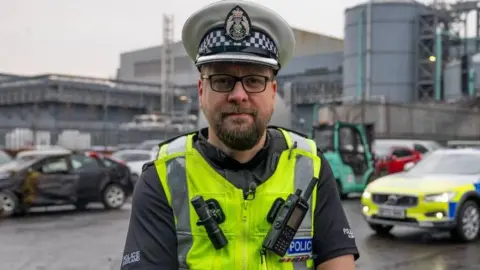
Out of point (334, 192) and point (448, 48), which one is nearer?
point (334, 192)

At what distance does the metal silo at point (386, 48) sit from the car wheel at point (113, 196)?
27.5 m

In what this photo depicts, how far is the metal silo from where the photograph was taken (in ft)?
130

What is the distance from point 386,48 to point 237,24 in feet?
Answer: 129

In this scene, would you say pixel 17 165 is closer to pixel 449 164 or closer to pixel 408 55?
pixel 449 164

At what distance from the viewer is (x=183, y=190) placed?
199 centimetres

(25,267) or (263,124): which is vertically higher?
(263,124)

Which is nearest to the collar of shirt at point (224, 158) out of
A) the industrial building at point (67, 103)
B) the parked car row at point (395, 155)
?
the parked car row at point (395, 155)

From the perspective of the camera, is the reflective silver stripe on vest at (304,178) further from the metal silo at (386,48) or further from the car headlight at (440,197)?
the metal silo at (386,48)

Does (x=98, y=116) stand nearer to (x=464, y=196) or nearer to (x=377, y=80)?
(x=377, y=80)

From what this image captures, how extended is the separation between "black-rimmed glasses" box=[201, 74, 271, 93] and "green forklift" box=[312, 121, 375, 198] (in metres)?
14.5

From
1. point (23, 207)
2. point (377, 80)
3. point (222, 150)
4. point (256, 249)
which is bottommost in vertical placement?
point (23, 207)

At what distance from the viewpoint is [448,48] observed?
41.7 m

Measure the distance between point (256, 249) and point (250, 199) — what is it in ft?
0.53

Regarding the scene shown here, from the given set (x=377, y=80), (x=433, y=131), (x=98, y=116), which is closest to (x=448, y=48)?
(x=377, y=80)
